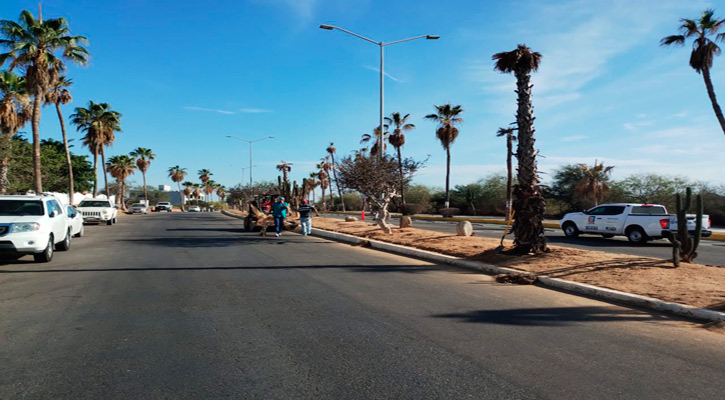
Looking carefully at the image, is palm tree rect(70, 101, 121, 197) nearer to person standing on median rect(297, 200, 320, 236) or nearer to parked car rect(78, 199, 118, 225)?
parked car rect(78, 199, 118, 225)

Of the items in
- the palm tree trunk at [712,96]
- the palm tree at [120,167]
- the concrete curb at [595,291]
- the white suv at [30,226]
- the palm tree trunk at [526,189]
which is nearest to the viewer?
the concrete curb at [595,291]

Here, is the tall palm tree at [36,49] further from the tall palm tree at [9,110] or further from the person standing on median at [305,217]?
the person standing on median at [305,217]

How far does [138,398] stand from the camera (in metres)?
3.83

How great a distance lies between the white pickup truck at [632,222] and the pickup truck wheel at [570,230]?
56 mm

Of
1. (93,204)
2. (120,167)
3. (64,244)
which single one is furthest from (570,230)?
(120,167)

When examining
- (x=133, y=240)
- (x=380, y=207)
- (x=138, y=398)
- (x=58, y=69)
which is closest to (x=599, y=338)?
(x=138, y=398)

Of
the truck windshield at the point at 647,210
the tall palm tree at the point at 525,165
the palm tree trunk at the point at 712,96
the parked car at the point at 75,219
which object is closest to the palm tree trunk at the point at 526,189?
the tall palm tree at the point at 525,165

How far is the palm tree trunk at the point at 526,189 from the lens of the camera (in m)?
11.2

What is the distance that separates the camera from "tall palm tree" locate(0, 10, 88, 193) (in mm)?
26609

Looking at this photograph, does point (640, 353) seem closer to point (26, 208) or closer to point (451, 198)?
point (26, 208)

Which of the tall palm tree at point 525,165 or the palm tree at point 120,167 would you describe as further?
the palm tree at point 120,167

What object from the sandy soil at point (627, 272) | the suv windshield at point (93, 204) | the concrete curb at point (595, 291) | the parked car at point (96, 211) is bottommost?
the concrete curb at point (595, 291)

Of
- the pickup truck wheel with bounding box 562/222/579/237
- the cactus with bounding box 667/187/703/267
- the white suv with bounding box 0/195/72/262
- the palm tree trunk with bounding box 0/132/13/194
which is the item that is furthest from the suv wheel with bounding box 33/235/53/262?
the palm tree trunk with bounding box 0/132/13/194

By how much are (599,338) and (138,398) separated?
4.71m
